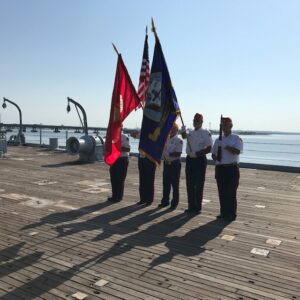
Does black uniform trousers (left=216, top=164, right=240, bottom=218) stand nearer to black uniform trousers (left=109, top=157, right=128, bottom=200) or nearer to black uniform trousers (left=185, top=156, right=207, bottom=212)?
black uniform trousers (left=185, top=156, right=207, bottom=212)

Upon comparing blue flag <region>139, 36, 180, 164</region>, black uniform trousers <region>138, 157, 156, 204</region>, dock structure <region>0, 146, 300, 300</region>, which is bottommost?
dock structure <region>0, 146, 300, 300</region>

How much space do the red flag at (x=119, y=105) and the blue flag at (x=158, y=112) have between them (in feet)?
2.27

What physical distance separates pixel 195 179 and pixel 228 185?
0.74 metres

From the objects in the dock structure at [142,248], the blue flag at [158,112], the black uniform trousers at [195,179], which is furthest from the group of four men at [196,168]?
the blue flag at [158,112]

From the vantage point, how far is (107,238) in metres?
5.52

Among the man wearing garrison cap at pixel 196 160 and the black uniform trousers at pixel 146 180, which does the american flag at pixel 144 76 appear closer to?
the man wearing garrison cap at pixel 196 160

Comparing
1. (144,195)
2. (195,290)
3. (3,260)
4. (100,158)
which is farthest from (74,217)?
(100,158)

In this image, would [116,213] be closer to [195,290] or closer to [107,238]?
[107,238]

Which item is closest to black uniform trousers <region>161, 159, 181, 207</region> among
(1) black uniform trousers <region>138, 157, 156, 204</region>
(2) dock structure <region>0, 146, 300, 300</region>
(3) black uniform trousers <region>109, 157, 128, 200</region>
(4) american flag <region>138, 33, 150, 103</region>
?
(2) dock structure <region>0, 146, 300, 300</region>

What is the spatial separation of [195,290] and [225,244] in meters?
1.61

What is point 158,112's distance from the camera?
636cm

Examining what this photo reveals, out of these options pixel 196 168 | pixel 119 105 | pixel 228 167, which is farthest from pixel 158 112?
pixel 228 167

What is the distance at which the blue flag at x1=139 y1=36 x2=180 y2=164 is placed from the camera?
250 inches

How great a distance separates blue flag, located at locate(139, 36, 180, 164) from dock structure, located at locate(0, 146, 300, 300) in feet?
4.37
